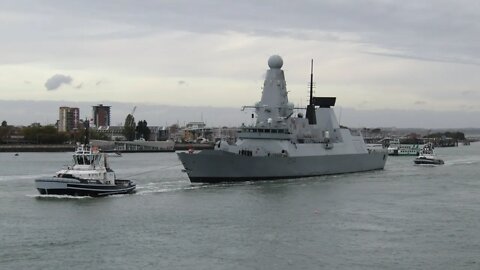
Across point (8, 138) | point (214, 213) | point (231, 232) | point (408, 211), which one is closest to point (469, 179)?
point (408, 211)

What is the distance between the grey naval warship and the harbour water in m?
2.39

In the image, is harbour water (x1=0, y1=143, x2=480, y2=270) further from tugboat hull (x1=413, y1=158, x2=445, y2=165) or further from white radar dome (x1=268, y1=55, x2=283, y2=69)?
tugboat hull (x1=413, y1=158, x2=445, y2=165)

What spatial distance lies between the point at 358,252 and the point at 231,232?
219 inches

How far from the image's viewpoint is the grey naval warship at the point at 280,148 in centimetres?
4575

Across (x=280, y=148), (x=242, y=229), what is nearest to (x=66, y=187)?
(x=242, y=229)

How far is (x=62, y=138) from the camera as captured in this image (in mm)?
143250

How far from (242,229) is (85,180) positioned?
12764 mm

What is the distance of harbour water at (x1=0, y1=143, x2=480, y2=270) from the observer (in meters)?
21.7

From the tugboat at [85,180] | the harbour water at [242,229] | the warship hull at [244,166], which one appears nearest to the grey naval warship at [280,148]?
the warship hull at [244,166]

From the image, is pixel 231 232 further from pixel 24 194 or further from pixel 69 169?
pixel 24 194

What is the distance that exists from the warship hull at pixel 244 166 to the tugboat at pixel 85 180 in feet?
23.1

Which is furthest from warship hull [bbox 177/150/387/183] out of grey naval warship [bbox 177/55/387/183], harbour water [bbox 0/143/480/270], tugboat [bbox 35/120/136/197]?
tugboat [bbox 35/120/136/197]

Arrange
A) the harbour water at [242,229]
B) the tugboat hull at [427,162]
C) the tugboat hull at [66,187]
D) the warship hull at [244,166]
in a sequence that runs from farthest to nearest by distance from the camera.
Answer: the tugboat hull at [427,162] < the warship hull at [244,166] < the tugboat hull at [66,187] < the harbour water at [242,229]

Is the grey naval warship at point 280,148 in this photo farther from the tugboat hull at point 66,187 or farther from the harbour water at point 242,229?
the tugboat hull at point 66,187
